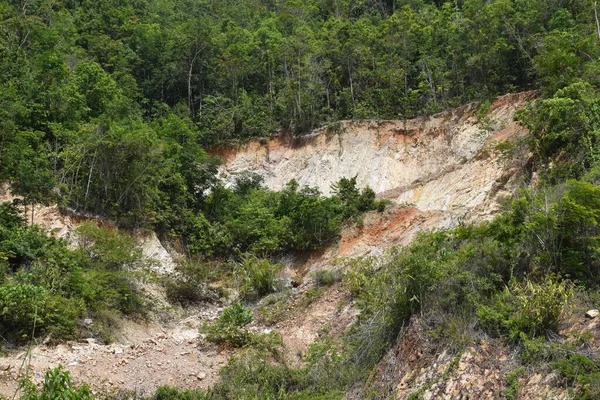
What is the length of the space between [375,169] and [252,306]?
36.1ft

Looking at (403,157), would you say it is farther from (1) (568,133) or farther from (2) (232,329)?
(2) (232,329)

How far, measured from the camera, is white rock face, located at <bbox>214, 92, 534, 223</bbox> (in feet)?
67.2

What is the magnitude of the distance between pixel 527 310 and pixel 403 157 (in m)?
18.2

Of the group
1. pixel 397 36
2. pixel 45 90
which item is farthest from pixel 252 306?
pixel 397 36

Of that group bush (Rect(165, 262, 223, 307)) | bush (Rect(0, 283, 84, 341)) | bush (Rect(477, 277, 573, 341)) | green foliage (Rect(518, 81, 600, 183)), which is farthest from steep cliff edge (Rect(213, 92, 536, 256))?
bush (Rect(0, 283, 84, 341))

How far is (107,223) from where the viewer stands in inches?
739

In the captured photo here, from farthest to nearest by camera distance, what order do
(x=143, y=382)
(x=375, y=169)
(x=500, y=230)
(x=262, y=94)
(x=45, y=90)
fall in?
(x=262, y=94), (x=375, y=169), (x=45, y=90), (x=143, y=382), (x=500, y=230)

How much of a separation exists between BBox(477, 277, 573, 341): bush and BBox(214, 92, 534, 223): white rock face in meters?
10.3

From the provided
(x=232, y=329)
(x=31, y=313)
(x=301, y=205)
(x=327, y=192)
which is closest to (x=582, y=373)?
(x=232, y=329)

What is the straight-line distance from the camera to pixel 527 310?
805 centimetres

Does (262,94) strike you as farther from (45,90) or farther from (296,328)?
(296,328)

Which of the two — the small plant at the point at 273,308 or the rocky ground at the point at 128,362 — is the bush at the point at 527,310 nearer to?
the rocky ground at the point at 128,362

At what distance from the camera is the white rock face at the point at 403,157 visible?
20.5 meters

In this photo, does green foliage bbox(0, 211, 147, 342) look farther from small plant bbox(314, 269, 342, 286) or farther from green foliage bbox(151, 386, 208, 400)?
small plant bbox(314, 269, 342, 286)
